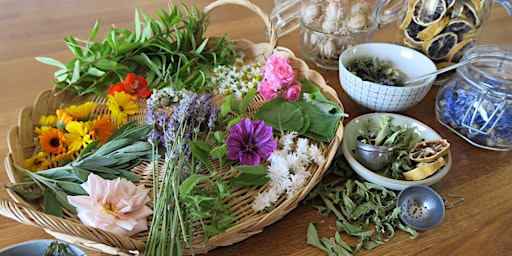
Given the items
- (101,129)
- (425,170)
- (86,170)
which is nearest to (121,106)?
(101,129)

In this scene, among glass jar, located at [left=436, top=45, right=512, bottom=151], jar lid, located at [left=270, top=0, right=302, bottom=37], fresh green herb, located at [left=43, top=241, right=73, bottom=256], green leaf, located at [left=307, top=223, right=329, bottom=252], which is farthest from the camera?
jar lid, located at [left=270, top=0, right=302, bottom=37]

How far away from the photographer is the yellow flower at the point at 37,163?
2.17 ft

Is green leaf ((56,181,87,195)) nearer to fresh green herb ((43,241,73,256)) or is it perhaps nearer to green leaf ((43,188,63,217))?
green leaf ((43,188,63,217))

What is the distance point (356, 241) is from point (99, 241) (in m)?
0.38

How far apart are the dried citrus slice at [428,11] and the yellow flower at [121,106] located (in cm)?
65

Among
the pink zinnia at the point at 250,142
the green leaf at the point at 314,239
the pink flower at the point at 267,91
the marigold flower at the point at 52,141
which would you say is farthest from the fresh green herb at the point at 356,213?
the marigold flower at the point at 52,141

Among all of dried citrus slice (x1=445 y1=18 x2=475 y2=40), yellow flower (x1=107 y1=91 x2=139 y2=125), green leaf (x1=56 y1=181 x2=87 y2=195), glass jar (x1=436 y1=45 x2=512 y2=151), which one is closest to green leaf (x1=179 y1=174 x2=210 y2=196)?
green leaf (x1=56 y1=181 x2=87 y2=195)

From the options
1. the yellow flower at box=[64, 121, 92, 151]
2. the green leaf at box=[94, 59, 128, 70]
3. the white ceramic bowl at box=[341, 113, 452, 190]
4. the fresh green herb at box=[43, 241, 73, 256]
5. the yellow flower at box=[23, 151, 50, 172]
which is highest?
the green leaf at box=[94, 59, 128, 70]

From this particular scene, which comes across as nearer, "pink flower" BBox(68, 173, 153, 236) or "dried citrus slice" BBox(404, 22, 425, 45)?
"pink flower" BBox(68, 173, 153, 236)

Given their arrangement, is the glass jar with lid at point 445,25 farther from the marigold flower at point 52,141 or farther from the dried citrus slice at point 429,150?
the marigold flower at point 52,141

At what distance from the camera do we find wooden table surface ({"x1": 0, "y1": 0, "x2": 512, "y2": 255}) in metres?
0.59

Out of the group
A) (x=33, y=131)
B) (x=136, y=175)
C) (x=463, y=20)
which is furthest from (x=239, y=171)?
(x=463, y=20)

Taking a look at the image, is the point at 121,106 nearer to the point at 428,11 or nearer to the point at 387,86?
the point at 387,86

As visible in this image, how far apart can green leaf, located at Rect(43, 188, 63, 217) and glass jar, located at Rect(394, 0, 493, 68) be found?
80cm
